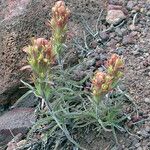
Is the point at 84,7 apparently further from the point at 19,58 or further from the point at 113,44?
the point at 19,58

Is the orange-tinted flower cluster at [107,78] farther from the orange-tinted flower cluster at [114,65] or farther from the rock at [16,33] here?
the rock at [16,33]

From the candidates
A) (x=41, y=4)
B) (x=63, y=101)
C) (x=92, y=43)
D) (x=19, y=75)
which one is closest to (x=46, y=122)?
(x=63, y=101)

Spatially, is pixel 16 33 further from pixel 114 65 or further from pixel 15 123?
pixel 114 65

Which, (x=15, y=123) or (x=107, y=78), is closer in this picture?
(x=107, y=78)

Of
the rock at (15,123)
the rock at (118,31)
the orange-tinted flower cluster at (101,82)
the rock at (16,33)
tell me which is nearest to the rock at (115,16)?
the rock at (118,31)

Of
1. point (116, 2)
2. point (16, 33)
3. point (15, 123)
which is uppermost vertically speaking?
point (16, 33)

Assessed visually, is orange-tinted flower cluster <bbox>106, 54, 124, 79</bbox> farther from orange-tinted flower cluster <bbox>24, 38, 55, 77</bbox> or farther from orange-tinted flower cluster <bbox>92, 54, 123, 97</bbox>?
orange-tinted flower cluster <bbox>24, 38, 55, 77</bbox>

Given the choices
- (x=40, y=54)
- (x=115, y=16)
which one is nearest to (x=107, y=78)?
(x=40, y=54)
